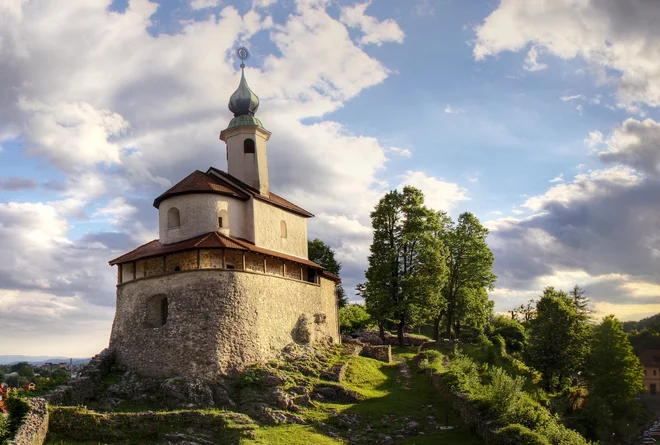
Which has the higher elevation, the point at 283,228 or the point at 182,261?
the point at 283,228

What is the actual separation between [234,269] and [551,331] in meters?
27.3

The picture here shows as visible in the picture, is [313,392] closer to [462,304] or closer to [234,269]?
[234,269]

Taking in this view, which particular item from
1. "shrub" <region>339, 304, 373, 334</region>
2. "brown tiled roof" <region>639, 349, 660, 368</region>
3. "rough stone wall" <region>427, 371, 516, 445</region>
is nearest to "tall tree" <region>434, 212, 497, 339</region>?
"shrub" <region>339, 304, 373, 334</region>

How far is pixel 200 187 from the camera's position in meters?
39.7

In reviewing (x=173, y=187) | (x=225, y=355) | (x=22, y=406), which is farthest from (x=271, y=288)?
(x=22, y=406)

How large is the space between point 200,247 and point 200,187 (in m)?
5.39

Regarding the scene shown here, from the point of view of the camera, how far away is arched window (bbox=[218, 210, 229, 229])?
40.1m

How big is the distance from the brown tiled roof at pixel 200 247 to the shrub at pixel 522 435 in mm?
20112

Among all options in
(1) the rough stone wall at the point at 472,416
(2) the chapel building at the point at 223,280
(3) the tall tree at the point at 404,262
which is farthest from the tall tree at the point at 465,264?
(1) the rough stone wall at the point at 472,416

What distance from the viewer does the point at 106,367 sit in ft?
120

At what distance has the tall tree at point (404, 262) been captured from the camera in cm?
4956

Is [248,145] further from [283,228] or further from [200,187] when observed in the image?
[200,187]

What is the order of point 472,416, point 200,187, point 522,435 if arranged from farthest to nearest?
point 200,187, point 472,416, point 522,435

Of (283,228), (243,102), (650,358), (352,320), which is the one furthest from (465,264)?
(650,358)
